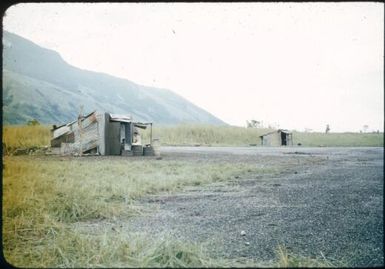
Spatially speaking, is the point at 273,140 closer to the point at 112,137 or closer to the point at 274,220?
the point at 112,137

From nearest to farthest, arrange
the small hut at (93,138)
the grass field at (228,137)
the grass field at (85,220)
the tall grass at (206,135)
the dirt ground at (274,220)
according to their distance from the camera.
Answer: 1. the grass field at (85,220)
2. the dirt ground at (274,220)
3. the small hut at (93,138)
4. the tall grass at (206,135)
5. the grass field at (228,137)

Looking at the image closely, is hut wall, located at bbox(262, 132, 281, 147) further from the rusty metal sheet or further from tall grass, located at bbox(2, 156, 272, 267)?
tall grass, located at bbox(2, 156, 272, 267)

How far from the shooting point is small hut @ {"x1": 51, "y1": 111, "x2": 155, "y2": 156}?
14.8 meters

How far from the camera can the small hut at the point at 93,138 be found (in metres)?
Result: 14.8

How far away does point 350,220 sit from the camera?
15.5 ft

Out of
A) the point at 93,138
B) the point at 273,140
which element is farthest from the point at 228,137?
the point at 93,138

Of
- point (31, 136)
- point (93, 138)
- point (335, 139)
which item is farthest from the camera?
point (335, 139)

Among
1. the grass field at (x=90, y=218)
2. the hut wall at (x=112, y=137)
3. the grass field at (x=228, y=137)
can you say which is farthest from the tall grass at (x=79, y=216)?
the grass field at (x=228, y=137)

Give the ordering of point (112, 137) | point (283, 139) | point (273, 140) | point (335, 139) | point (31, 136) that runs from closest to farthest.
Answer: point (31, 136)
point (112, 137)
point (273, 140)
point (283, 139)
point (335, 139)

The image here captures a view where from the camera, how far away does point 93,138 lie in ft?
49.1

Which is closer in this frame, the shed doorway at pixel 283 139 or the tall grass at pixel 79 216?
the tall grass at pixel 79 216

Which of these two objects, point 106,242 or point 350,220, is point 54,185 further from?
point 350,220

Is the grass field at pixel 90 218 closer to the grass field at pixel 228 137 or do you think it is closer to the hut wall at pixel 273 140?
the grass field at pixel 228 137

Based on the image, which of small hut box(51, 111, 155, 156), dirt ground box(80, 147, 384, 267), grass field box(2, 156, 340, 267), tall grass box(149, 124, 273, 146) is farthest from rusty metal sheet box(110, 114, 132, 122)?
tall grass box(149, 124, 273, 146)
